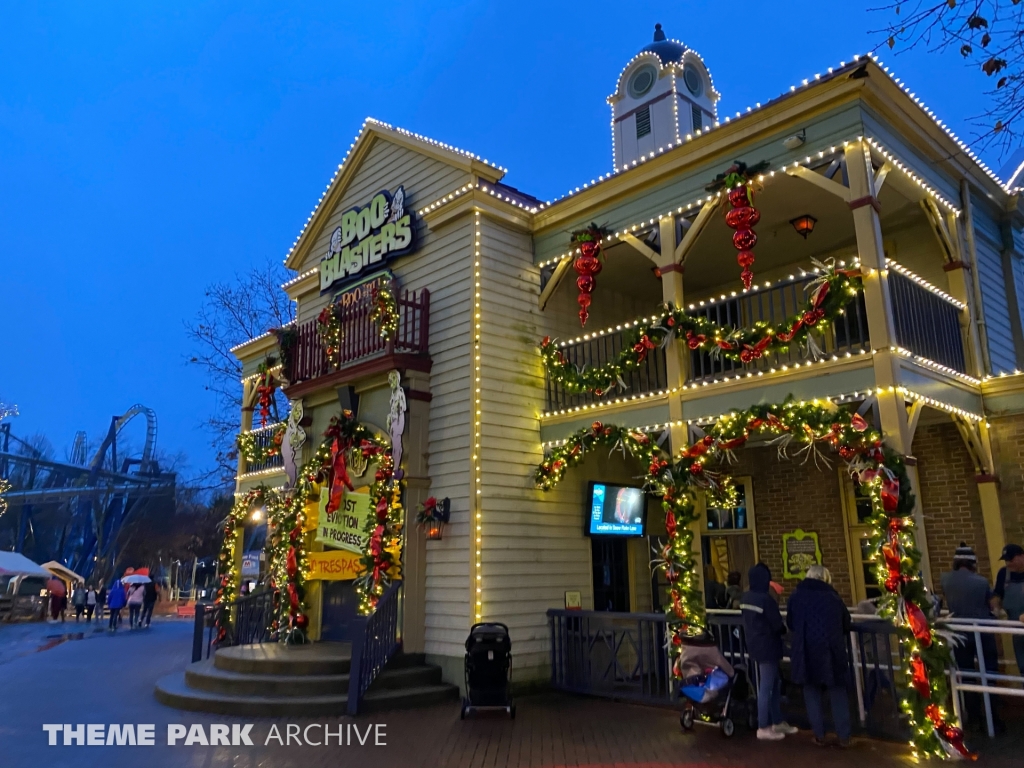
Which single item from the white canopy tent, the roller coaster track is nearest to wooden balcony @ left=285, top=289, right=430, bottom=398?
the white canopy tent

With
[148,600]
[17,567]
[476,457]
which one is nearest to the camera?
[476,457]

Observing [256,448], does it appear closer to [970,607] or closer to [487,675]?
[487,675]

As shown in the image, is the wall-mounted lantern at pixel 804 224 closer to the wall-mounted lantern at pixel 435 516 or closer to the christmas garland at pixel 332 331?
the wall-mounted lantern at pixel 435 516

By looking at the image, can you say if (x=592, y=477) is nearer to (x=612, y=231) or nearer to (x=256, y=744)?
(x=612, y=231)

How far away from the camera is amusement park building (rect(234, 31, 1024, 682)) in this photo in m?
8.80

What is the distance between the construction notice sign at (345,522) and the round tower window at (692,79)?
1164 centimetres

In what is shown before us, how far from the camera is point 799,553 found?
38.0ft

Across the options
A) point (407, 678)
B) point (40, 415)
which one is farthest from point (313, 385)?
point (40, 415)

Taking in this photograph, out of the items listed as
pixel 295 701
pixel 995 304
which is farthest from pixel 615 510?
pixel 995 304

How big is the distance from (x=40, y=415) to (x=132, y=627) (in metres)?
202

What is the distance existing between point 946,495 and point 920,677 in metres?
4.22

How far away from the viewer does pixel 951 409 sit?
351 inches

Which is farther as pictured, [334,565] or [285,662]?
[334,565]

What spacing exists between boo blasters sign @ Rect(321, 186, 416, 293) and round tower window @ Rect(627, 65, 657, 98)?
701cm
